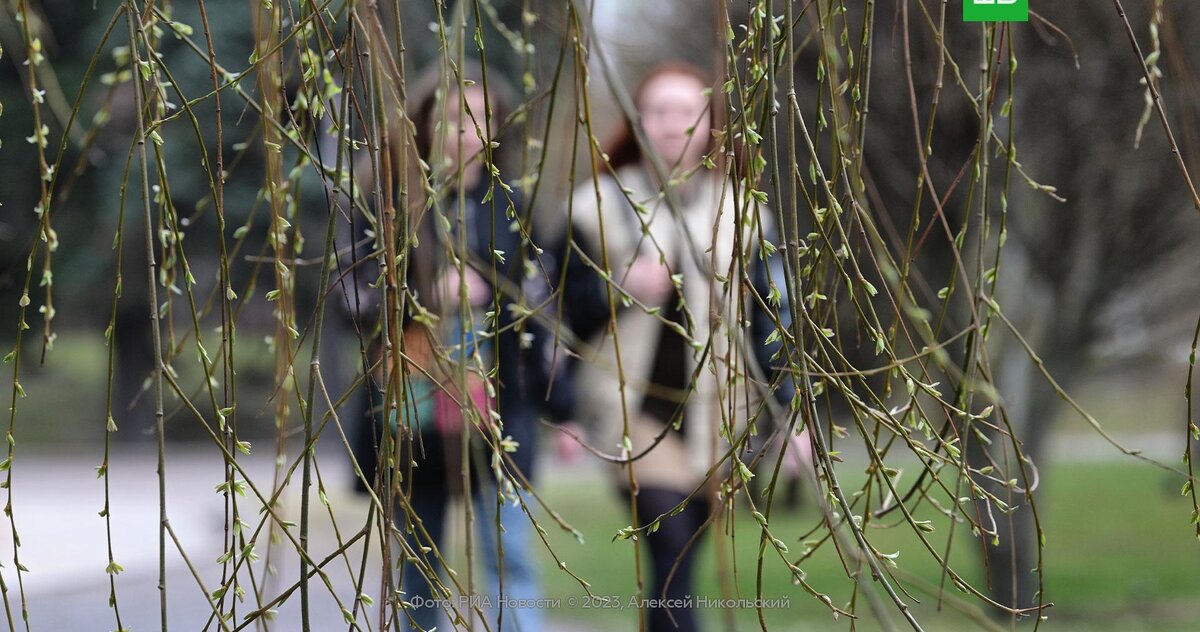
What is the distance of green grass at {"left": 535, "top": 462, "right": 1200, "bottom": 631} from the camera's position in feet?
16.1

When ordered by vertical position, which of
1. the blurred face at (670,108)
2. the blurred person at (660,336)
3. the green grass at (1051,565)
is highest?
the blurred face at (670,108)

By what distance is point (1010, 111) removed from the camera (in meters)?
1.00

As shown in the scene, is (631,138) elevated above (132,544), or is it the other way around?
(631,138)

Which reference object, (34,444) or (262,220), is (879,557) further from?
(34,444)

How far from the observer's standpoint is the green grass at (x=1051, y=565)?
4.91 meters

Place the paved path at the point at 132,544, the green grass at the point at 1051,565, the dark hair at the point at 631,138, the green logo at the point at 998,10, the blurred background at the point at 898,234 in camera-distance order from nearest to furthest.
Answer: the green logo at the point at 998,10, the dark hair at the point at 631,138, the blurred background at the point at 898,234, the paved path at the point at 132,544, the green grass at the point at 1051,565

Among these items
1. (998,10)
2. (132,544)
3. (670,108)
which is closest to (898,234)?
(670,108)

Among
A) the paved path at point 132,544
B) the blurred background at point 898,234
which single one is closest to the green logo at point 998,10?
the blurred background at point 898,234

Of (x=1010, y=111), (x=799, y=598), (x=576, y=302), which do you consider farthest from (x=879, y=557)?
(x=799, y=598)

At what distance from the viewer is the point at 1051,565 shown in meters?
6.56

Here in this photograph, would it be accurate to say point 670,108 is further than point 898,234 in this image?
No

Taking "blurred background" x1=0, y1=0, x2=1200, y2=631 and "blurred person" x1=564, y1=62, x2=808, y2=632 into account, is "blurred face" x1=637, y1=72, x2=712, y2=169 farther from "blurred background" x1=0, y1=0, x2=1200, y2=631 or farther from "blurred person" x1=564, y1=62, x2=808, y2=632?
"blurred background" x1=0, y1=0, x2=1200, y2=631

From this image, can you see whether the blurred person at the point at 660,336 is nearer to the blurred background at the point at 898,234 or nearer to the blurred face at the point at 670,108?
the blurred face at the point at 670,108

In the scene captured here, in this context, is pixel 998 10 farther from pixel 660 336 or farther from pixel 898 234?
pixel 898 234
